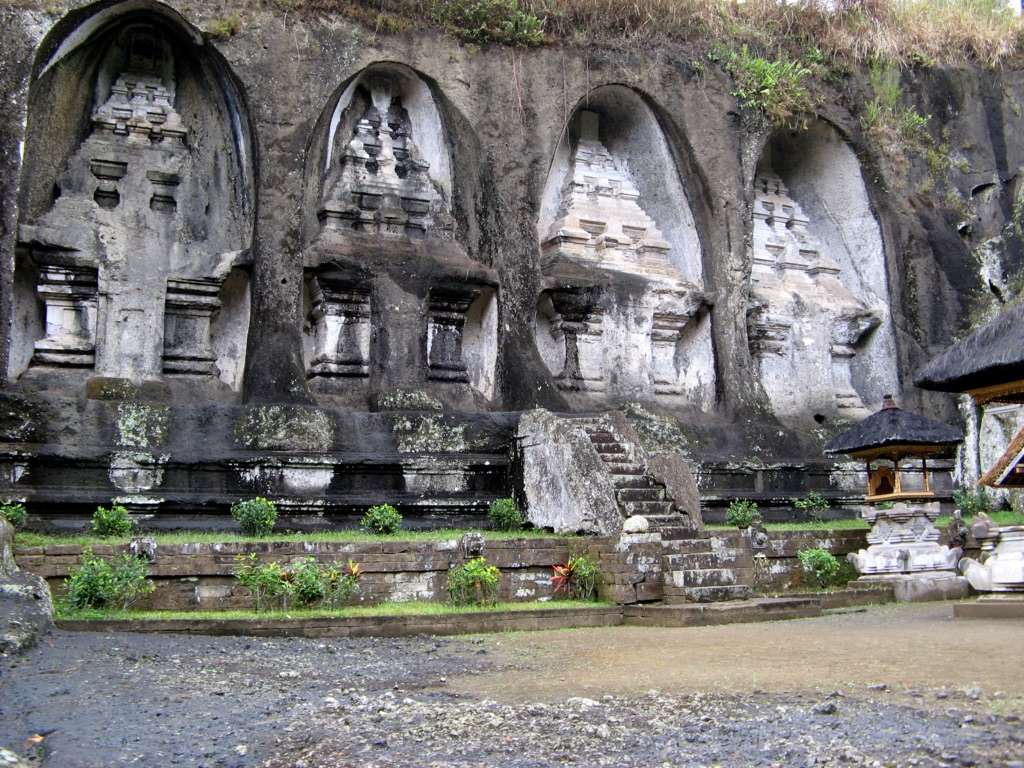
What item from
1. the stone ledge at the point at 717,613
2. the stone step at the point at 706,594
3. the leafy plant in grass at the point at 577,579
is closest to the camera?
the stone ledge at the point at 717,613

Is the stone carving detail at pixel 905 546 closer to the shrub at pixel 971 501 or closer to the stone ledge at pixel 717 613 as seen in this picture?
the stone ledge at pixel 717 613

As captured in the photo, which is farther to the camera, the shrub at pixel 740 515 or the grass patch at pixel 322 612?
the shrub at pixel 740 515

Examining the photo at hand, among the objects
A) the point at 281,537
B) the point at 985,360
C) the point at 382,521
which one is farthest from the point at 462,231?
the point at 985,360

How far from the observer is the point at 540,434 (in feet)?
36.7

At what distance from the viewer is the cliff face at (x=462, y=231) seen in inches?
472

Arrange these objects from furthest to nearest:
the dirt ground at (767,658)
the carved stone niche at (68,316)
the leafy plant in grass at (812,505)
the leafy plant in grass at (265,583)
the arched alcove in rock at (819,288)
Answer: the arched alcove in rock at (819,288) < the leafy plant in grass at (812,505) < the carved stone niche at (68,316) < the leafy plant in grass at (265,583) < the dirt ground at (767,658)

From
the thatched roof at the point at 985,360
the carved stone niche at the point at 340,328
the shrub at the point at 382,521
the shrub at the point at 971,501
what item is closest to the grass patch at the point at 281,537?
the shrub at the point at 382,521

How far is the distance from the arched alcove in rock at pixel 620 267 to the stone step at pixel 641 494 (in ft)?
12.5

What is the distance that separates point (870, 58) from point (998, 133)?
2.23m

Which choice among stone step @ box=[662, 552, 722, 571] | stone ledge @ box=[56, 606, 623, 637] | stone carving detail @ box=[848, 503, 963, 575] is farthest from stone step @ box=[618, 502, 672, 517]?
stone carving detail @ box=[848, 503, 963, 575]

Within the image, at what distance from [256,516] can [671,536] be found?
3652 mm

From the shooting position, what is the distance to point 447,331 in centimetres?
1326

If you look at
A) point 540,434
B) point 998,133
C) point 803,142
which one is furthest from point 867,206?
point 540,434

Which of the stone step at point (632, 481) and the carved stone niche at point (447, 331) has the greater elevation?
the carved stone niche at point (447, 331)
